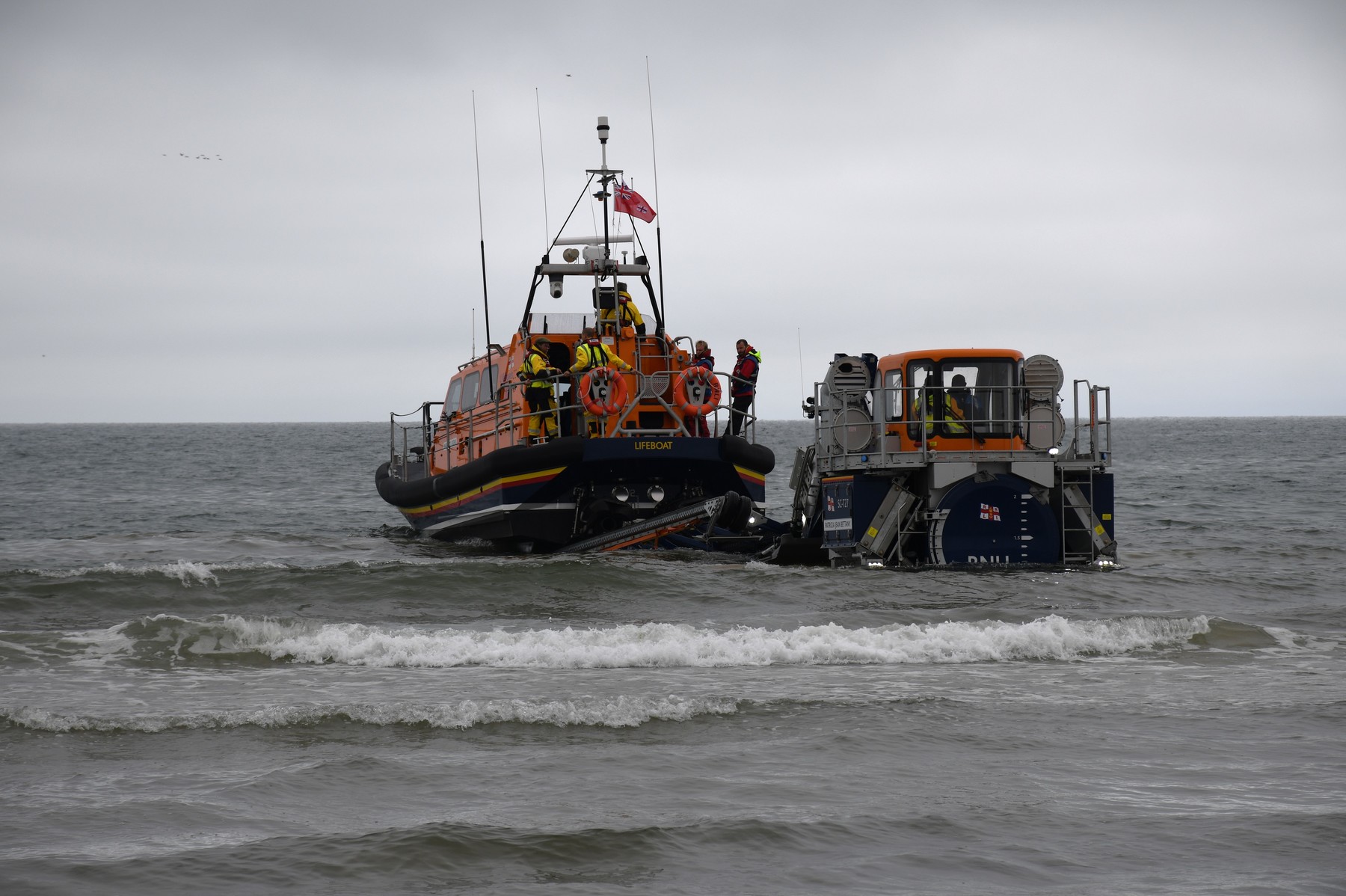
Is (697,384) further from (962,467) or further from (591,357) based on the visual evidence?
(962,467)

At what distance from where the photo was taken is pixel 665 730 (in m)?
6.40

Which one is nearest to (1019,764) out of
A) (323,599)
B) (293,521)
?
(323,599)

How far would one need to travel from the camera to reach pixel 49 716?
6434 millimetres

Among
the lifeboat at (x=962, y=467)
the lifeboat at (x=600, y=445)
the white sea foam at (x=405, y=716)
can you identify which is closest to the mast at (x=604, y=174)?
the lifeboat at (x=600, y=445)

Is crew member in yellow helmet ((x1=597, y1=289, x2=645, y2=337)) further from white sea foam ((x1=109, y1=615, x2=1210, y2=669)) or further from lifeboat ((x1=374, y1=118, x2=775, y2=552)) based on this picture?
white sea foam ((x1=109, y1=615, x2=1210, y2=669))

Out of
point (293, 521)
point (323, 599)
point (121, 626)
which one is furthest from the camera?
point (293, 521)

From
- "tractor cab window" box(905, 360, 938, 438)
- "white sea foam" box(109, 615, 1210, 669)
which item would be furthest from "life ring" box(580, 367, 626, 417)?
"white sea foam" box(109, 615, 1210, 669)

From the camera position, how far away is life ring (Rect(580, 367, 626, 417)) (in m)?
14.1

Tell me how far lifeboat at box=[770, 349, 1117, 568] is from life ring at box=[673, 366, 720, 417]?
170 centimetres

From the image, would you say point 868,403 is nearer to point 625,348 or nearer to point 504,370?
point 625,348

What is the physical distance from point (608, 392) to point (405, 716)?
26.1 feet

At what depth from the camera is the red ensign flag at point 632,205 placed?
16.1 metres

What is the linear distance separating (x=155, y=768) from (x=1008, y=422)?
29.8ft

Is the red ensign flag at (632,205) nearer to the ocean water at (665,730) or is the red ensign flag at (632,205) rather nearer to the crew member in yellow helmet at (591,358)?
the crew member in yellow helmet at (591,358)
